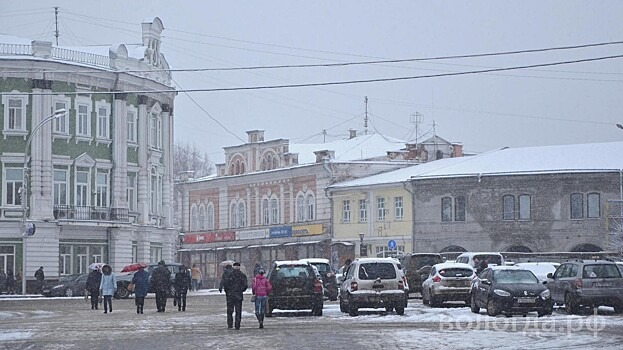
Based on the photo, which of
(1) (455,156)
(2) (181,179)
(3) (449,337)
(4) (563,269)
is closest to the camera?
(3) (449,337)

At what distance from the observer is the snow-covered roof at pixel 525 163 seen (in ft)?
212

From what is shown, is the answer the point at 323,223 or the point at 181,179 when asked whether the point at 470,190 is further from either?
the point at 181,179

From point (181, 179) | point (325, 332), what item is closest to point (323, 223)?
point (181, 179)

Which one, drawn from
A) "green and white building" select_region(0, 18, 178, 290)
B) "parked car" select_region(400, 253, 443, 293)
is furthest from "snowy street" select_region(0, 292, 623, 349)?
"green and white building" select_region(0, 18, 178, 290)

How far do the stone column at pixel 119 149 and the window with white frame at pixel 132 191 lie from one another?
1.17 m

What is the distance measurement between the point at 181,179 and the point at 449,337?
72.2m

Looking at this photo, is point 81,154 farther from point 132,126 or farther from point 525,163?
point 525,163

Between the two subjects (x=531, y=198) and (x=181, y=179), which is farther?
(x=181, y=179)

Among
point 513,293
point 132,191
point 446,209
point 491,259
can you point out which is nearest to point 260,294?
point 513,293

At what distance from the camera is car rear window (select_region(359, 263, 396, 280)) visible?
32.2 meters

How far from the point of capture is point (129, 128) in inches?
2667

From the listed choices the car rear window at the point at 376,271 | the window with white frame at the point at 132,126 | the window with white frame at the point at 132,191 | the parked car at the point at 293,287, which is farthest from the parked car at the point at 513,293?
the window with white frame at the point at 132,126

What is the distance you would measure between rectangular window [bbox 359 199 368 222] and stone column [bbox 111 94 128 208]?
1623cm

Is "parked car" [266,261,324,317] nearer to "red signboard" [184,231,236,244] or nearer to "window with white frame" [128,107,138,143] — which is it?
"window with white frame" [128,107,138,143]
